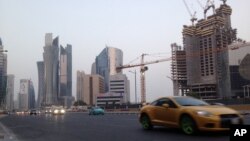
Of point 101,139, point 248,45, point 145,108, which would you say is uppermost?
point 248,45

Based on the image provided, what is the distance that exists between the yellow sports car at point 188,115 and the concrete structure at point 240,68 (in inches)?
6200

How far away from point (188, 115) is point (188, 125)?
0.33 metres

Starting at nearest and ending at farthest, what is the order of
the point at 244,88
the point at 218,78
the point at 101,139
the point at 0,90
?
the point at 101,139 → the point at 0,90 → the point at 244,88 → the point at 218,78

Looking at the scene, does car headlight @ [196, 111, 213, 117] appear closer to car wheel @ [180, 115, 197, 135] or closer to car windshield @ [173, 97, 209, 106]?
car wheel @ [180, 115, 197, 135]

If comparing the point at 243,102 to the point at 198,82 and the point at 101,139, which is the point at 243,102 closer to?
the point at 101,139

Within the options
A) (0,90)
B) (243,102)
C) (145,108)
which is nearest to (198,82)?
(0,90)

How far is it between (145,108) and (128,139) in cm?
341

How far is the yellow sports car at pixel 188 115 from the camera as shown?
11516mm

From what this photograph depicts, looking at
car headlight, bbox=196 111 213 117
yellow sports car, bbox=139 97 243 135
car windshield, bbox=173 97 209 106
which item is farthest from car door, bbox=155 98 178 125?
car headlight, bbox=196 111 213 117

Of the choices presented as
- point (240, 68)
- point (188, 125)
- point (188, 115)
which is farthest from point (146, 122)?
point (240, 68)

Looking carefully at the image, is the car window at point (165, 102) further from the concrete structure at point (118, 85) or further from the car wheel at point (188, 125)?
the concrete structure at point (118, 85)

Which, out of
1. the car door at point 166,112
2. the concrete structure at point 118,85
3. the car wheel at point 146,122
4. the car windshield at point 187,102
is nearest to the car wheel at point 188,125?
the car door at point 166,112

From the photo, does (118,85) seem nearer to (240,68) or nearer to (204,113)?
(240,68)

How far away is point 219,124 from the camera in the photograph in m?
11.5
